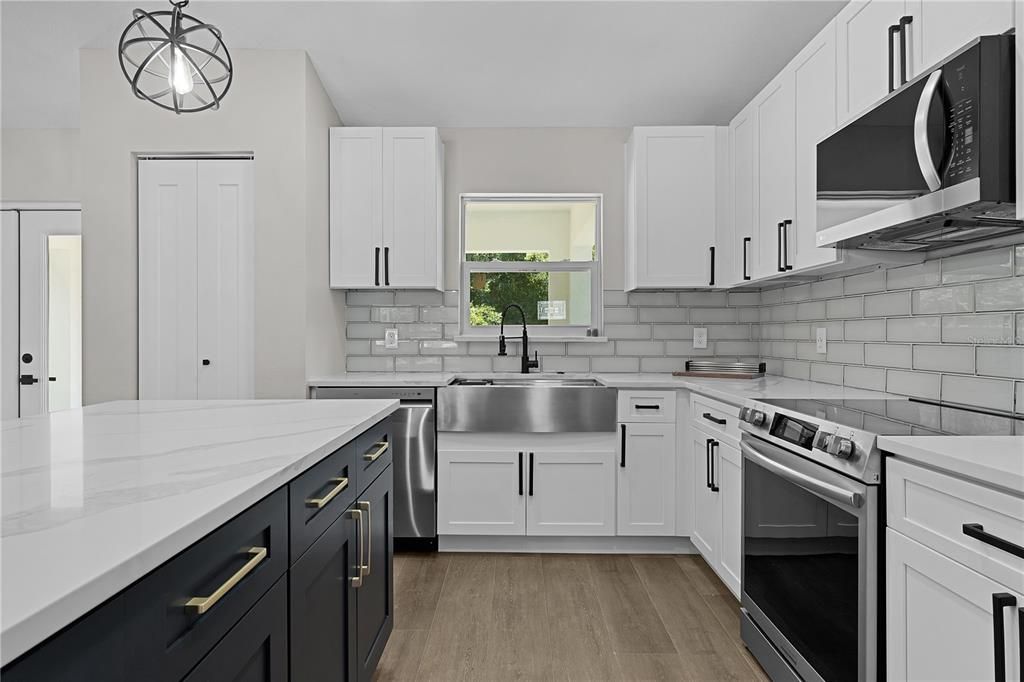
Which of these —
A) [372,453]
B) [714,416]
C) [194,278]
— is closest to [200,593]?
[372,453]

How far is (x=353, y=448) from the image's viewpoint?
1664 mm

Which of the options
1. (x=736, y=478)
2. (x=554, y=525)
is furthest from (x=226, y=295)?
(x=736, y=478)

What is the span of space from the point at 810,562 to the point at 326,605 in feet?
4.50

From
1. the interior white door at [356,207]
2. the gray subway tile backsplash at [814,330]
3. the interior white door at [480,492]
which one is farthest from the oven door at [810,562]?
the interior white door at [356,207]

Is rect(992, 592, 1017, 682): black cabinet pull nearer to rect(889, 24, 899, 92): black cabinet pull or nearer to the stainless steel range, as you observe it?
the stainless steel range

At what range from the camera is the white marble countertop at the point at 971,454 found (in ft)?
3.47

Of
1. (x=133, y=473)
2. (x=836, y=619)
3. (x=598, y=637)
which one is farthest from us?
(x=598, y=637)

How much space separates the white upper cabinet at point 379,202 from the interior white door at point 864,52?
218 cm

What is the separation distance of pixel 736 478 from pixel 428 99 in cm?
270

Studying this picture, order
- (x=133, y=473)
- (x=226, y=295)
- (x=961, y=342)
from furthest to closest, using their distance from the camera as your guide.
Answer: (x=226, y=295), (x=961, y=342), (x=133, y=473)

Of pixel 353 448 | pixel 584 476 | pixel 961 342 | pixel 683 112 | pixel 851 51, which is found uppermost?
pixel 683 112

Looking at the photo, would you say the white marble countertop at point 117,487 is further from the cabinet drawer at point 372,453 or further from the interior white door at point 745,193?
the interior white door at point 745,193

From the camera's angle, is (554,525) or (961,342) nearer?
(961,342)

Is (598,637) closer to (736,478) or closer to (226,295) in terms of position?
(736,478)
